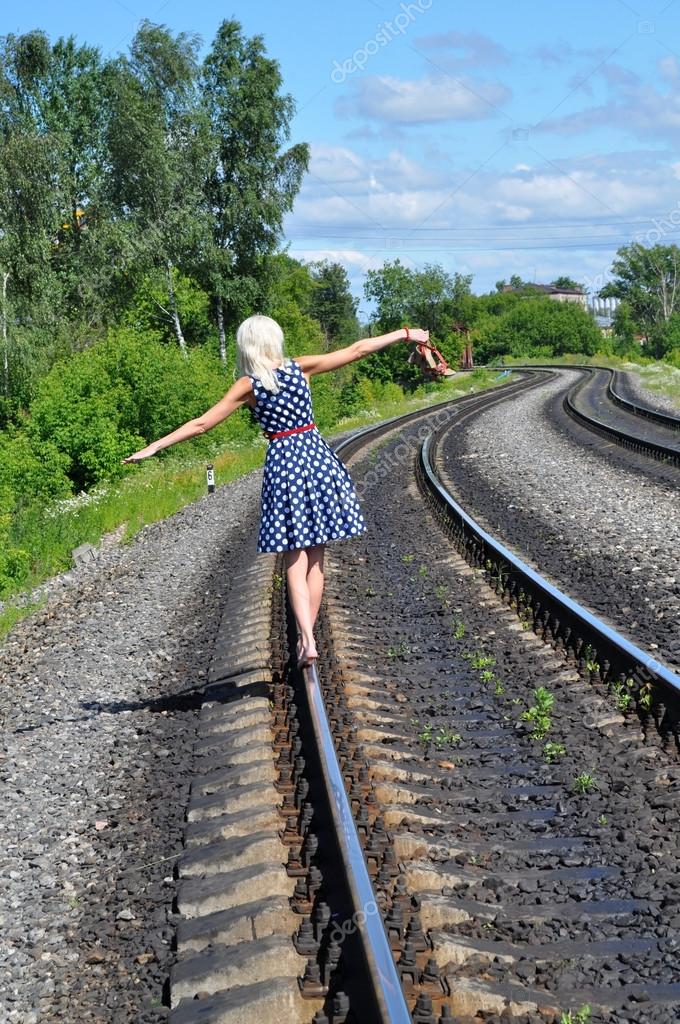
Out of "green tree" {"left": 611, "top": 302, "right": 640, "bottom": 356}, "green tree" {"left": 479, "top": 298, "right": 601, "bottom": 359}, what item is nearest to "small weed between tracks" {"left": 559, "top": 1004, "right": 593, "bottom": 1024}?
"green tree" {"left": 611, "top": 302, "right": 640, "bottom": 356}

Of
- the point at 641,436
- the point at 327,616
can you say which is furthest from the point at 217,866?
the point at 641,436

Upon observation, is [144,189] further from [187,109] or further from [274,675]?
[274,675]

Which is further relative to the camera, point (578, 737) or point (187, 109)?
point (187, 109)

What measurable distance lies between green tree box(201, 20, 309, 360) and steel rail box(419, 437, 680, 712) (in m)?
33.0

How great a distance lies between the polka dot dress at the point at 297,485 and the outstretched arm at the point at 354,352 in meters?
0.08

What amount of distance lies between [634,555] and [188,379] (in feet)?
67.0

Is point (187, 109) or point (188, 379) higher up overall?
point (187, 109)

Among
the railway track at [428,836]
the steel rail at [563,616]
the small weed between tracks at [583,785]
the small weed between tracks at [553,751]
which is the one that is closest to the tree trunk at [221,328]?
the steel rail at [563,616]

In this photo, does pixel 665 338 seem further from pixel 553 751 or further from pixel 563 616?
pixel 553 751

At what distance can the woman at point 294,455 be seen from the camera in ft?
17.3

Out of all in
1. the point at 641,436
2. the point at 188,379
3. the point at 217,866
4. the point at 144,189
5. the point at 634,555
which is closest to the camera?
the point at 217,866

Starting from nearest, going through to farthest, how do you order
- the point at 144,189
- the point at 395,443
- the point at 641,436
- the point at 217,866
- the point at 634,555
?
the point at 217,866 < the point at 634,555 < the point at 641,436 < the point at 395,443 < the point at 144,189

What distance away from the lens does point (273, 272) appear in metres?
43.6

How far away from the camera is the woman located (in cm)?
527
